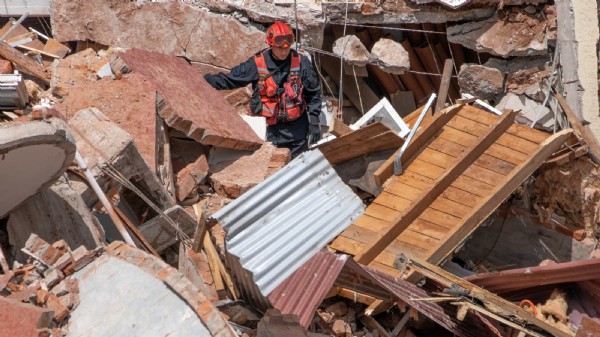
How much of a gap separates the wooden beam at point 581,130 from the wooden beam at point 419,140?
121 centimetres

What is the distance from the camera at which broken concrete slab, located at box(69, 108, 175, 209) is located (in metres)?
6.69

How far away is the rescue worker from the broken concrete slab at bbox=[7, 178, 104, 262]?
2.68m

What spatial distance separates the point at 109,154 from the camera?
22.0 ft

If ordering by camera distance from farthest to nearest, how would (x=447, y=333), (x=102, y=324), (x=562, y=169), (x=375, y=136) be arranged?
1. (x=562, y=169)
2. (x=375, y=136)
3. (x=447, y=333)
4. (x=102, y=324)

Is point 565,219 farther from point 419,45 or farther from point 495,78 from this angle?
point 419,45

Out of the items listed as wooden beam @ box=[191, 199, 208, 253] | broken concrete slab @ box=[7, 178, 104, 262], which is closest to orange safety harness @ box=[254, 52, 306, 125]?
wooden beam @ box=[191, 199, 208, 253]

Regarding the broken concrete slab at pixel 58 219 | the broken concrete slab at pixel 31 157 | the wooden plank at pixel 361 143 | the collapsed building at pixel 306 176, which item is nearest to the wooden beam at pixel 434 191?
the collapsed building at pixel 306 176

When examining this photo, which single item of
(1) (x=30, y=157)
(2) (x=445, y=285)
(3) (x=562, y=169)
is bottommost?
(3) (x=562, y=169)

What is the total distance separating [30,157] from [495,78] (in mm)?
5719

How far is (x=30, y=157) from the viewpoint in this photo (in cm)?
553

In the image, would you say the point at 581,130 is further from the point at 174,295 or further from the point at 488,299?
the point at 174,295

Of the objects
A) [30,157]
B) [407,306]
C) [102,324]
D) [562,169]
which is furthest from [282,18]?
[102,324]

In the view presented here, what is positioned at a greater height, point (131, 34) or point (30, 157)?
point (30, 157)

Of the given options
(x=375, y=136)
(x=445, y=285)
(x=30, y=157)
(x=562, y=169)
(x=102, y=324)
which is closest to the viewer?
(x=102, y=324)
